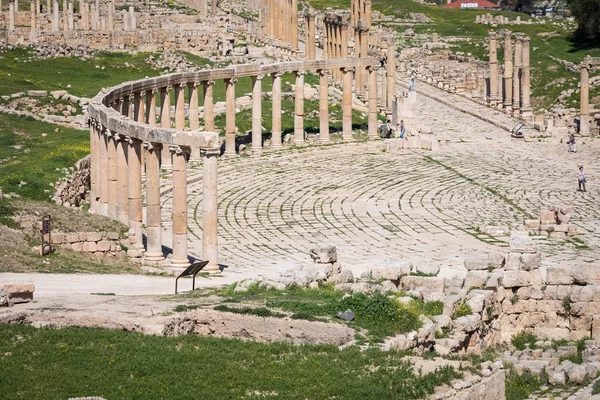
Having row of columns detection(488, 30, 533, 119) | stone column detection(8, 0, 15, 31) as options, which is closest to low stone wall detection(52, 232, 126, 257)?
row of columns detection(488, 30, 533, 119)

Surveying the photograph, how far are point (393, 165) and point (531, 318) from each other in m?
30.9

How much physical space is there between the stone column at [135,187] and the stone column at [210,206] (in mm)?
3177

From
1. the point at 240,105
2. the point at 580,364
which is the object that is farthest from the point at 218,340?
the point at 240,105

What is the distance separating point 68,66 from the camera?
93.1m

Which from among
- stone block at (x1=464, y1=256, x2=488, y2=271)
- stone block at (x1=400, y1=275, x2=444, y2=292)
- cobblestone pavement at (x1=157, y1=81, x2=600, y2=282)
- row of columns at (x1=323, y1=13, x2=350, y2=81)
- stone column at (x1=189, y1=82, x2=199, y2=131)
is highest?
row of columns at (x1=323, y1=13, x2=350, y2=81)

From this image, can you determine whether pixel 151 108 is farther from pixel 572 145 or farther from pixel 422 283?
pixel 422 283

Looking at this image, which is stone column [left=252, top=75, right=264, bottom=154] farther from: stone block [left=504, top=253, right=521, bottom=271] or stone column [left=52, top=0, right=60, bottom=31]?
stone column [left=52, top=0, right=60, bottom=31]

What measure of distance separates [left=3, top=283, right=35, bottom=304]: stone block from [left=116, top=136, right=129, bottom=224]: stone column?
49.1 feet

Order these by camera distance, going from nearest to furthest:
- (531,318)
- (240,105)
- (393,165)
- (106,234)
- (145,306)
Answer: (145,306) → (531,318) → (106,234) → (393,165) → (240,105)

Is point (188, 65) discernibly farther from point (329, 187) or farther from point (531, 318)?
point (531, 318)

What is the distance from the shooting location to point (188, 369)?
29844 mm

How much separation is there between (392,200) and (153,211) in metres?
15.5

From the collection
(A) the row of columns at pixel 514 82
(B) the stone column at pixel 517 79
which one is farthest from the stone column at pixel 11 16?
(B) the stone column at pixel 517 79

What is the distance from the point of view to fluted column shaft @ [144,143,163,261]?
4781 cm
